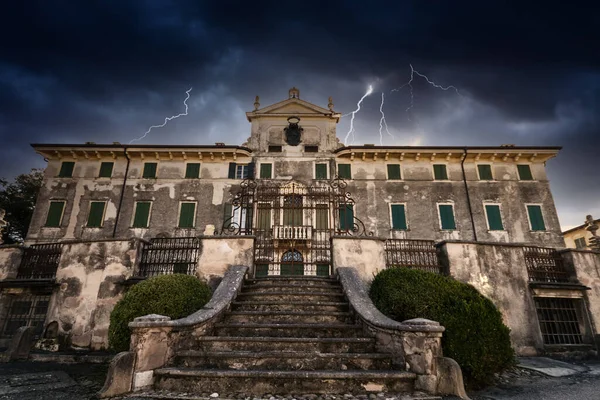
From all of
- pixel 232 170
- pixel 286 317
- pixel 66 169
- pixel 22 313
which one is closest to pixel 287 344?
pixel 286 317

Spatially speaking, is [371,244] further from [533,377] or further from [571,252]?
[571,252]

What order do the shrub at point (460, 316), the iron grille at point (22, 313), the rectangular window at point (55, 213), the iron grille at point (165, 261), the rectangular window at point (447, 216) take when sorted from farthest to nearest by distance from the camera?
the rectangular window at point (447, 216), the rectangular window at point (55, 213), the iron grille at point (22, 313), the iron grille at point (165, 261), the shrub at point (460, 316)

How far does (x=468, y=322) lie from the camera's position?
537 centimetres

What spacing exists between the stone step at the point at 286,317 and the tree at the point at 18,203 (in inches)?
1117

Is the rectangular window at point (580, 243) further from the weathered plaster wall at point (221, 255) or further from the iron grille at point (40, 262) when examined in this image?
the iron grille at point (40, 262)

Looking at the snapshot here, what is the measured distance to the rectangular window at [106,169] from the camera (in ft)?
71.6

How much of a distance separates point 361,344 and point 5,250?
12883 millimetres

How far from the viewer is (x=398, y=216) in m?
21.0

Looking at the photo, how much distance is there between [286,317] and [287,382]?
79.4 inches

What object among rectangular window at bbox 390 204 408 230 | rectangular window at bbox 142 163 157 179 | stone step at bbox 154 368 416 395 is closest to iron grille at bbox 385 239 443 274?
stone step at bbox 154 368 416 395

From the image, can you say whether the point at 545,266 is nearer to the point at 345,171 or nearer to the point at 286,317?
the point at 286,317

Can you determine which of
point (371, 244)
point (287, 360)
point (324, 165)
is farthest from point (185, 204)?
point (287, 360)

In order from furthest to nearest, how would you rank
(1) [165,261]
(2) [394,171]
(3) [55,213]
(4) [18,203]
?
(4) [18,203], (2) [394,171], (3) [55,213], (1) [165,261]

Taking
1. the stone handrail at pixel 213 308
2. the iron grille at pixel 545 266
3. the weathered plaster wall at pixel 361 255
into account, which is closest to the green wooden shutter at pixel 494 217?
A: the iron grille at pixel 545 266
